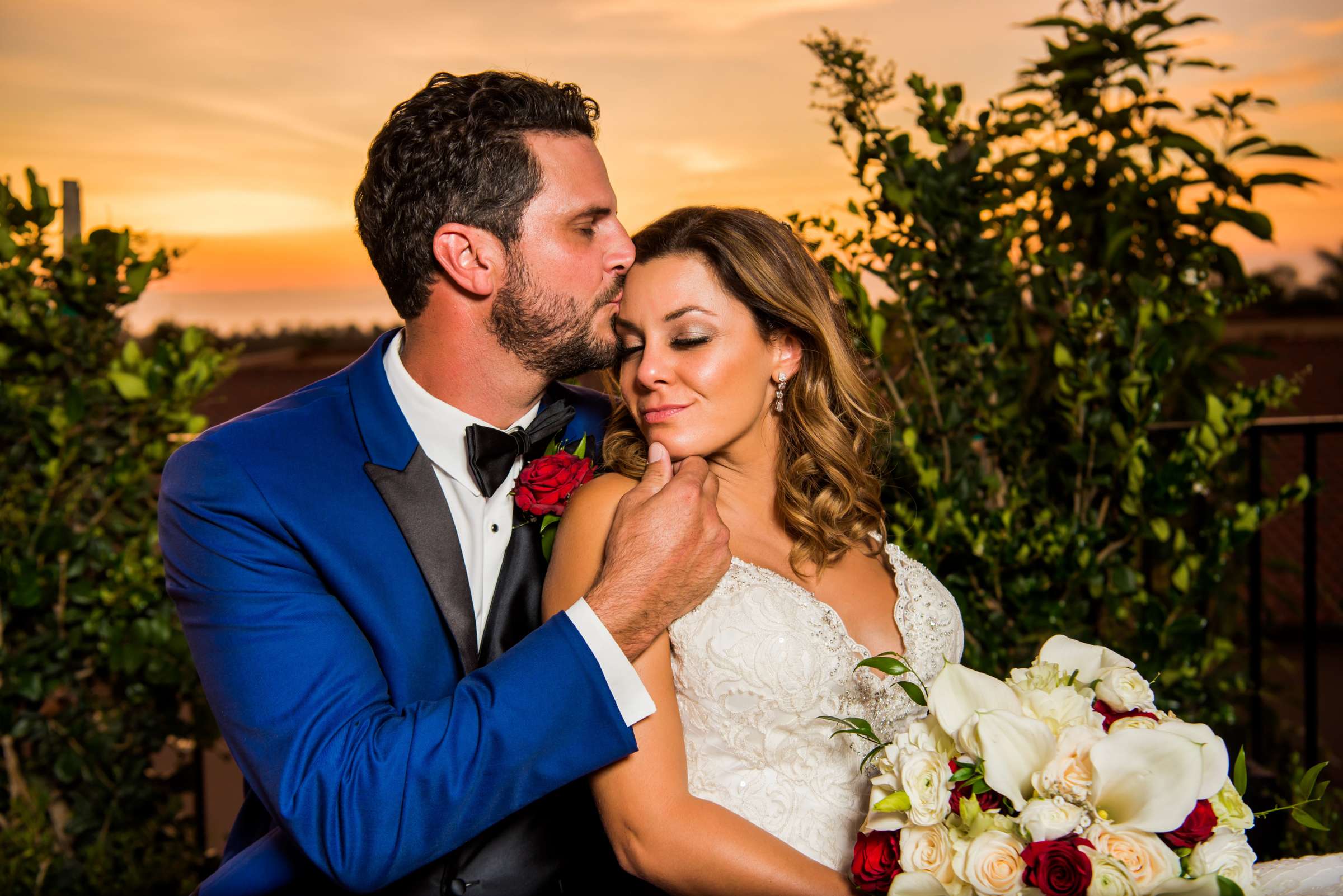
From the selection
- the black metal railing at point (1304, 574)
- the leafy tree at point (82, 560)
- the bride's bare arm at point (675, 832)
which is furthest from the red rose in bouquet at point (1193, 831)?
the leafy tree at point (82, 560)

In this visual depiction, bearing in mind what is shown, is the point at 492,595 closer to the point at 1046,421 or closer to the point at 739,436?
the point at 739,436

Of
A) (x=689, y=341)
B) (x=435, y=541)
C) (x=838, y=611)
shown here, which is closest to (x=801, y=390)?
(x=689, y=341)

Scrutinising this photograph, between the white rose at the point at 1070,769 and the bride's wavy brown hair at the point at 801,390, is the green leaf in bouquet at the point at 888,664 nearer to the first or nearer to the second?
the white rose at the point at 1070,769

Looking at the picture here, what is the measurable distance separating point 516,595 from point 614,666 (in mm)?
361

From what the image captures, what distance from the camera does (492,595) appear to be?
5.59ft

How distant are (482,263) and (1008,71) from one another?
6.37ft

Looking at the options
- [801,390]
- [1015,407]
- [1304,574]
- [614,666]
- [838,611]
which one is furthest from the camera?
[1304,574]

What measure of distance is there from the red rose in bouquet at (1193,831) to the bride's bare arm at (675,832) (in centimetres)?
56

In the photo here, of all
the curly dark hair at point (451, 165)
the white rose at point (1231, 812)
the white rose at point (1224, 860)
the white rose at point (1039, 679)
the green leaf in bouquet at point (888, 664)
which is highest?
the curly dark hair at point (451, 165)

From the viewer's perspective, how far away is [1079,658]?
127 centimetres

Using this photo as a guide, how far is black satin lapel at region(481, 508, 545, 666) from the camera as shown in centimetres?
167

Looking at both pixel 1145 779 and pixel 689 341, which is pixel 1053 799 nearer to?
pixel 1145 779

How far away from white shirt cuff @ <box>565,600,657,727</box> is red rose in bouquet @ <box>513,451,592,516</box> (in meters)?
0.31

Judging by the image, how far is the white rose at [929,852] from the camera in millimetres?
1085
